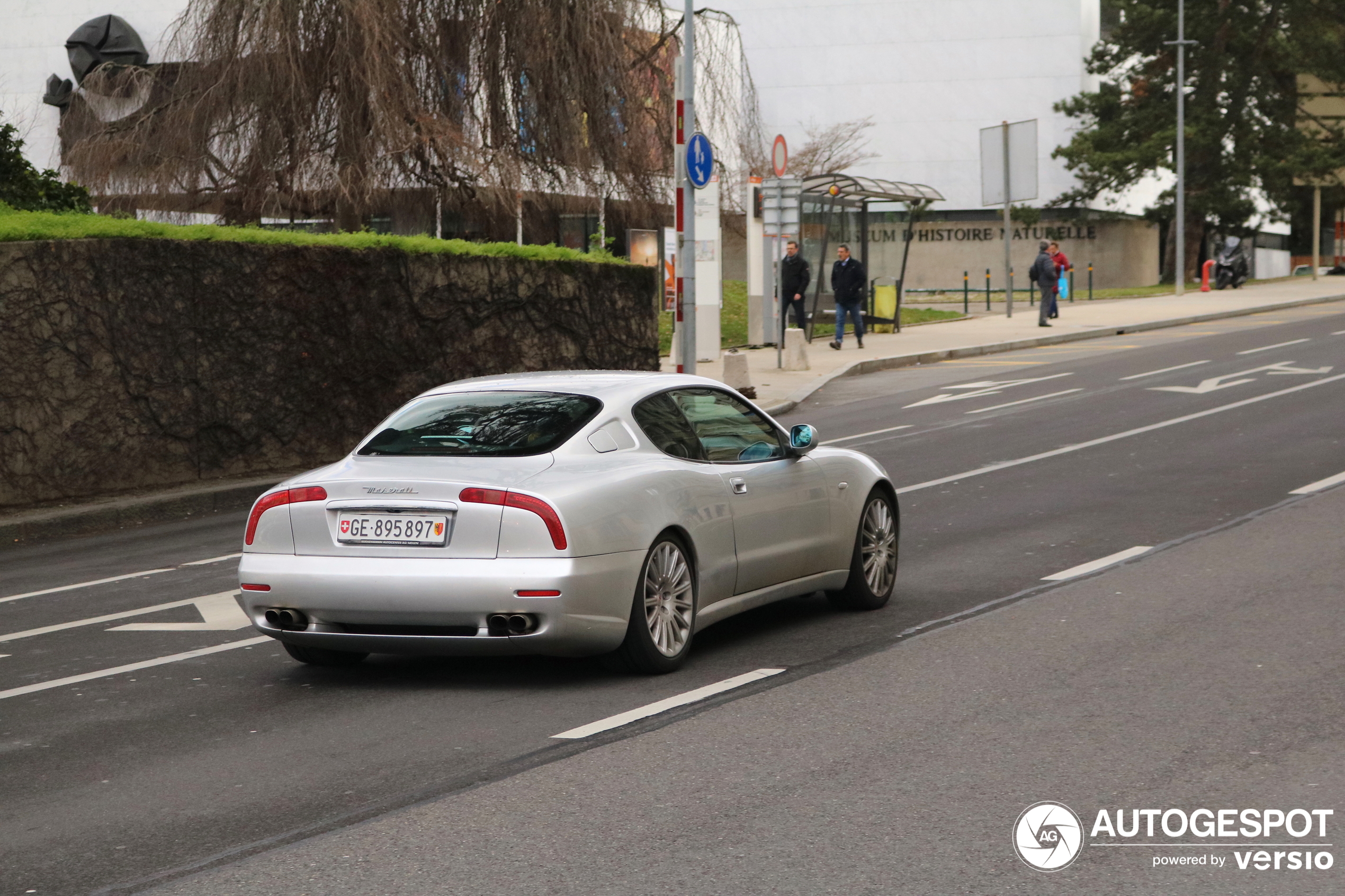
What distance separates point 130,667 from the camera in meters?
7.98

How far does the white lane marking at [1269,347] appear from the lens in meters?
28.3

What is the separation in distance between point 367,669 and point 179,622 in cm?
184

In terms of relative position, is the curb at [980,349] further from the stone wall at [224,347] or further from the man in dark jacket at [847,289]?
the stone wall at [224,347]

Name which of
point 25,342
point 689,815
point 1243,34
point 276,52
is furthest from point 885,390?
point 1243,34

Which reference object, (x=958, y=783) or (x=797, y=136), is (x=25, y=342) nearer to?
(x=958, y=783)

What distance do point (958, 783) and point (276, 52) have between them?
16.9 m

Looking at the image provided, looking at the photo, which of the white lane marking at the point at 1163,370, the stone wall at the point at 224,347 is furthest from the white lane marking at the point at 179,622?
the white lane marking at the point at 1163,370

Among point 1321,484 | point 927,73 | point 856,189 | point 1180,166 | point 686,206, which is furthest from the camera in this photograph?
point 927,73

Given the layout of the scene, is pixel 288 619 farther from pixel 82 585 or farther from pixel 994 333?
pixel 994 333

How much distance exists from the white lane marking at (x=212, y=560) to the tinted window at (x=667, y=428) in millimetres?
4428

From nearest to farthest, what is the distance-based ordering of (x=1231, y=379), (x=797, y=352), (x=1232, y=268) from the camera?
(x=1231, y=379) < (x=797, y=352) < (x=1232, y=268)

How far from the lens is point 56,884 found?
4.71 metres

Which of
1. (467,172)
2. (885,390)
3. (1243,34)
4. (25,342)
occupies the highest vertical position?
(1243,34)

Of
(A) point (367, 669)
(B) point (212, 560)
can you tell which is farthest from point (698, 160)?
(A) point (367, 669)
